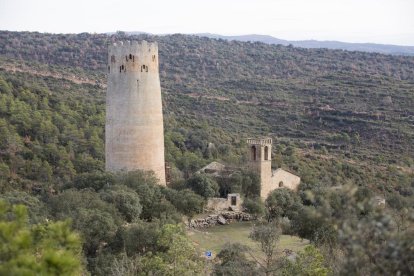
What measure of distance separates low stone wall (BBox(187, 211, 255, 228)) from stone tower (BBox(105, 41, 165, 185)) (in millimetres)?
3190

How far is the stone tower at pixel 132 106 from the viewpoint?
80.3 feet

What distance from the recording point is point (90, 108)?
41.4 meters

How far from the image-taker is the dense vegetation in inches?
752

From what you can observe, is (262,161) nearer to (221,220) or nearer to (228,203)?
(228,203)

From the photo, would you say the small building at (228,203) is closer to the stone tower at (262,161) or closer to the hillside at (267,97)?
the stone tower at (262,161)

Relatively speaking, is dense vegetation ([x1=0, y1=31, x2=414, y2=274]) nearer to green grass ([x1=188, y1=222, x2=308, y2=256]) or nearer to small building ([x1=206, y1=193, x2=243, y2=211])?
small building ([x1=206, y1=193, x2=243, y2=211])

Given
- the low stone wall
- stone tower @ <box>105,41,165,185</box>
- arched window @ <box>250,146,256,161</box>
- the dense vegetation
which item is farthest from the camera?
arched window @ <box>250,146,256,161</box>

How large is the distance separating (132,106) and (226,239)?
6275 mm

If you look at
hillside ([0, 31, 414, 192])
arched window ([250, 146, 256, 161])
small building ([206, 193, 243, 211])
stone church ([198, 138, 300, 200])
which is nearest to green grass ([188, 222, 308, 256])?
small building ([206, 193, 243, 211])

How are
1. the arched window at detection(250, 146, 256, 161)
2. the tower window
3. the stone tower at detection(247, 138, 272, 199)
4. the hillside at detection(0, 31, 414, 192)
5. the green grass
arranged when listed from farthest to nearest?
the hillside at detection(0, 31, 414, 192)
the arched window at detection(250, 146, 256, 161)
the stone tower at detection(247, 138, 272, 199)
the tower window
the green grass

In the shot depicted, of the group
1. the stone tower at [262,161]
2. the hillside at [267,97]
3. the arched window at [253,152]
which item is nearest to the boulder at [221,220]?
the stone tower at [262,161]

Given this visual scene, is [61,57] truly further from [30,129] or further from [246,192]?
[246,192]

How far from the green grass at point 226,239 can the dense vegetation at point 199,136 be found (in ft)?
2.82

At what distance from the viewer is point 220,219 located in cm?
2677
